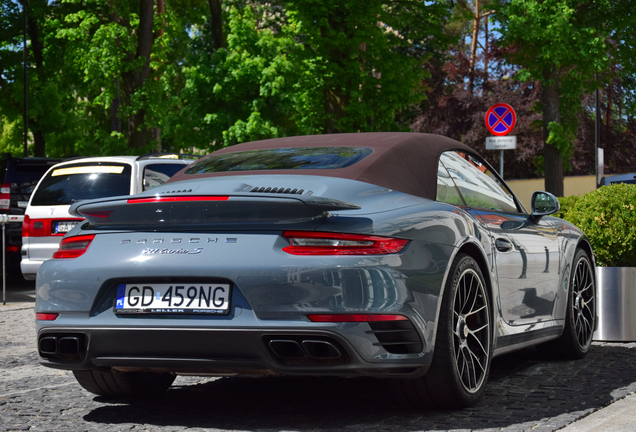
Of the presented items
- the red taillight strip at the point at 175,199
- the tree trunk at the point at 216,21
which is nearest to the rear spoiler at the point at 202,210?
the red taillight strip at the point at 175,199

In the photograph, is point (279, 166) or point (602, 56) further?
point (602, 56)

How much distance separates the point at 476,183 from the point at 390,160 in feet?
2.75

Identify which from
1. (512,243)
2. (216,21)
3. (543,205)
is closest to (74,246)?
(512,243)

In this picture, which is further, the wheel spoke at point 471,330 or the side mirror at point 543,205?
the side mirror at point 543,205

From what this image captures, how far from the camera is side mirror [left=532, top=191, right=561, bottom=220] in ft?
19.4

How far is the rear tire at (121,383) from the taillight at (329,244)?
1519 mm

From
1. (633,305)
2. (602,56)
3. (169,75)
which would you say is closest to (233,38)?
(169,75)

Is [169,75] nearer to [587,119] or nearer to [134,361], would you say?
[134,361]

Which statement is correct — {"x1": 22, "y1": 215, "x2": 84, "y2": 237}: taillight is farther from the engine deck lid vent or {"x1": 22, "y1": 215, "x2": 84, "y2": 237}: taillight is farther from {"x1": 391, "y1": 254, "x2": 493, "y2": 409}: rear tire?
{"x1": 391, "y1": 254, "x2": 493, "y2": 409}: rear tire

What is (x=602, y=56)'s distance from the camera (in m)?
22.2

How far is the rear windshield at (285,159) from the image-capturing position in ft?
16.0

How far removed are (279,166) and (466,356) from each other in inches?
57.1

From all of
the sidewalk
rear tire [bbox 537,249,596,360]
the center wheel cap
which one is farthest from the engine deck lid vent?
rear tire [bbox 537,249,596,360]

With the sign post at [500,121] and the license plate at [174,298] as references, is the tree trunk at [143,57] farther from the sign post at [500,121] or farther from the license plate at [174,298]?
the license plate at [174,298]
